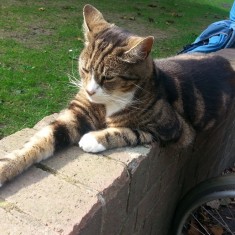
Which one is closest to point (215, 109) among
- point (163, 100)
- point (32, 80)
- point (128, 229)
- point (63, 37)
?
point (163, 100)

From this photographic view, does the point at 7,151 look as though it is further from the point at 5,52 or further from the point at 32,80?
the point at 5,52

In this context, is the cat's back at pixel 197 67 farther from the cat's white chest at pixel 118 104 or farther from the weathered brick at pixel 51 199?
the weathered brick at pixel 51 199

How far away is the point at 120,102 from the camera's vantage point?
2096 millimetres

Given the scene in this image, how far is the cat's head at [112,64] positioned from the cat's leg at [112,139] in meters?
0.20

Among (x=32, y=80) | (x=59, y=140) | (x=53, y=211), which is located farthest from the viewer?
(x=32, y=80)

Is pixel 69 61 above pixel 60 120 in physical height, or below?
below

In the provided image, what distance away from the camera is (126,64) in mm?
1970

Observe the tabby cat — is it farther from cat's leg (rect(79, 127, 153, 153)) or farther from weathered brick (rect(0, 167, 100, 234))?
weathered brick (rect(0, 167, 100, 234))

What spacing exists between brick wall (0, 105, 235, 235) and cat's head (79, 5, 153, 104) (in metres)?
0.33

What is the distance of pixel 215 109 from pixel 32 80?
2.18 m

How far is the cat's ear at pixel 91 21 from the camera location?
2.12 metres

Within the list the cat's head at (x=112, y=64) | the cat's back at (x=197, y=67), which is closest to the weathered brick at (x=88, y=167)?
the cat's head at (x=112, y=64)

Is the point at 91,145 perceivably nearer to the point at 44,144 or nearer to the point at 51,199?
the point at 44,144

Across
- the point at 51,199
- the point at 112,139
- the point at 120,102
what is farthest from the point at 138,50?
the point at 51,199
